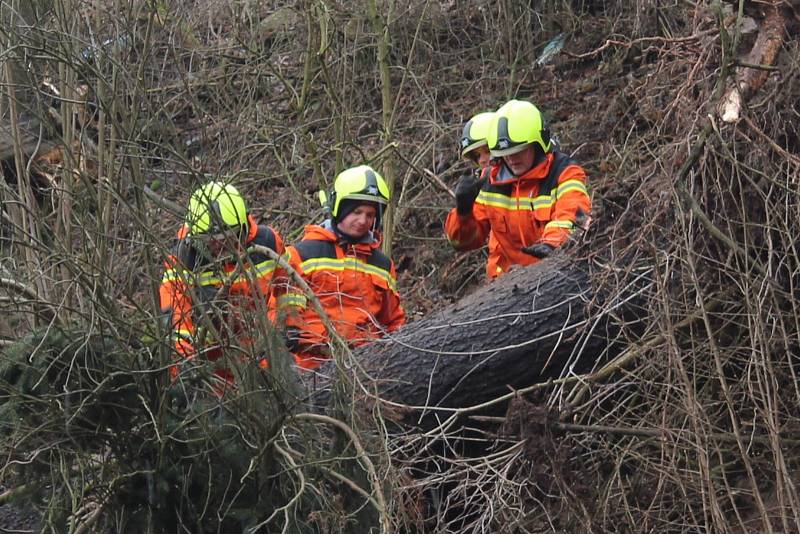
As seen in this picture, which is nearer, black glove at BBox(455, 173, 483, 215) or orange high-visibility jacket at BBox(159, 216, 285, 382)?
orange high-visibility jacket at BBox(159, 216, 285, 382)

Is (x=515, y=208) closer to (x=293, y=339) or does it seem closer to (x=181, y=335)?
(x=293, y=339)

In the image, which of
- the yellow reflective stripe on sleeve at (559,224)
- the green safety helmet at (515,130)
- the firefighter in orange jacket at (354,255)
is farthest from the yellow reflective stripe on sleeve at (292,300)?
the green safety helmet at (515,130)

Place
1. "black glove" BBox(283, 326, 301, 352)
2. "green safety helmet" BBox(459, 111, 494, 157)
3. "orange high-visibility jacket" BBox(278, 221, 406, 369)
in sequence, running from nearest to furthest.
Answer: "black glove" BBox(283, 326, 301, 352) → "orange high-visibility jacket" BBox(278, 221, 406, 369) → "green safety helmet" BBox(459, 111, 494, 157)

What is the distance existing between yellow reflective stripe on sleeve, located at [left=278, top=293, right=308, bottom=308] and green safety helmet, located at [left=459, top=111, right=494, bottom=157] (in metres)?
2.23

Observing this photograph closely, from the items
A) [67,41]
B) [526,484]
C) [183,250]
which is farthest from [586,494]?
[67,41]

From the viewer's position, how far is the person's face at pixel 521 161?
6887 millimetres

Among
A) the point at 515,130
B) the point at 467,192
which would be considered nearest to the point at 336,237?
the point at 467,192

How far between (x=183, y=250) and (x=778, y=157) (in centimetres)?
258

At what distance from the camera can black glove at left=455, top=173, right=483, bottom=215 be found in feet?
22.4

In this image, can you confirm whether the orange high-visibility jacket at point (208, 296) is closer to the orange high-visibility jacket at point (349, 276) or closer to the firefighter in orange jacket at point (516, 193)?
the orange high-visibility jacket at point (349, 276)

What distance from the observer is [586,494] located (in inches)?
195

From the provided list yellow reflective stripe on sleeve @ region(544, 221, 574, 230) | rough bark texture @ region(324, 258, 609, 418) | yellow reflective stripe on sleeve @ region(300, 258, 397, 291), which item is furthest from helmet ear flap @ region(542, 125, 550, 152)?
rough bark texture @ region(324, 258, 609, 418)

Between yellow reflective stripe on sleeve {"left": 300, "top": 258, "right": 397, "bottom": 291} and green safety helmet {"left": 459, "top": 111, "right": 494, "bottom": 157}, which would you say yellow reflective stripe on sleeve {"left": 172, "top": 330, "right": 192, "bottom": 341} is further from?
green safety helmet {"left": 459, "top": 111, "right": 494, "bottom": 157}

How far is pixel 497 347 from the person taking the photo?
5461 mm
